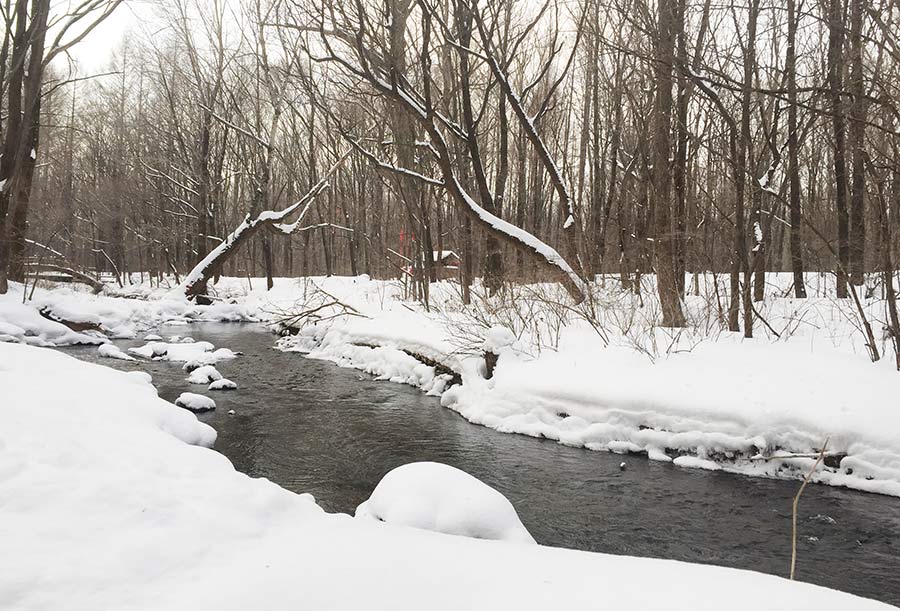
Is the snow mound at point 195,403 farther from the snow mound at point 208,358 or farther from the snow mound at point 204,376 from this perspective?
the snow mound at point 208,358

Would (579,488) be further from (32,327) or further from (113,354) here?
(32,327)

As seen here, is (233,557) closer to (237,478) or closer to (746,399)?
(237,478)

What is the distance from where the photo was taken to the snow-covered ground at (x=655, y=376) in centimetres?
558

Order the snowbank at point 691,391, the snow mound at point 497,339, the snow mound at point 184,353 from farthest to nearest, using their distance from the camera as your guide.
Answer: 1. the snow mound at point 184,353
2. the snow mound at point 497,339
3. the snowbank at point 691,391

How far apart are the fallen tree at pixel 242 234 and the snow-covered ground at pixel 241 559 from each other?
14.9 metres

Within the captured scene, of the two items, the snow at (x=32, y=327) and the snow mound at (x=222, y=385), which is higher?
the snow at (x=32, y=327)

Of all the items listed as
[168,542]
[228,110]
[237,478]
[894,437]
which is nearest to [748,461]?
[894,437]

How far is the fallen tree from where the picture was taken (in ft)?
59.2

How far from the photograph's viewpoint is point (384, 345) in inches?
457

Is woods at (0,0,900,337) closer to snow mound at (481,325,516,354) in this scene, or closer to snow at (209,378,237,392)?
snow mound at (481,325,516,354)

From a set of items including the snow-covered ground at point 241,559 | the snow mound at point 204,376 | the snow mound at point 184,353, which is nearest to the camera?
the snow-covered ground at point 241,559

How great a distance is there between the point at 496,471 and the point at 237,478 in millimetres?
3231

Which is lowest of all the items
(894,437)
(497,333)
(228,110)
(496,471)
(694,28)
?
A: (496,471)

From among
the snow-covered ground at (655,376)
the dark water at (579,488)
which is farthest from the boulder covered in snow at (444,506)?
the snow-covered ground at (655,376)
